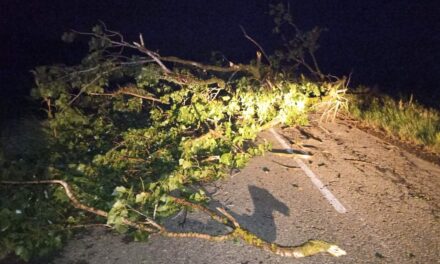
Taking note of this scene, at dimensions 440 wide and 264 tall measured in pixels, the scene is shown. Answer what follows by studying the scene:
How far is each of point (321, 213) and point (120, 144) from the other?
3304 mm

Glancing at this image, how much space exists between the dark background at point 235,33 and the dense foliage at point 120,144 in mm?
1972

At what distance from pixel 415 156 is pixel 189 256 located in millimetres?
4788

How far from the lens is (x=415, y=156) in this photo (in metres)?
6.83

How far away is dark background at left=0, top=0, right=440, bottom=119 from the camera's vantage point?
41.1 feet

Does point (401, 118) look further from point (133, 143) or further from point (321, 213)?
point (133, 143)

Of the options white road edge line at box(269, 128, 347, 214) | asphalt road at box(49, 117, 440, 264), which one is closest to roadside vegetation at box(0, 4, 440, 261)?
asphalt road at box(49, 117, 440, 264)

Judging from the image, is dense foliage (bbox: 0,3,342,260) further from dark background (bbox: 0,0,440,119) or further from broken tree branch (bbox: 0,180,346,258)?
dark background (bbox: 0,0,440,119)

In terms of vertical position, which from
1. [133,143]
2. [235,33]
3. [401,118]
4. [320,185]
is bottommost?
[235,33]

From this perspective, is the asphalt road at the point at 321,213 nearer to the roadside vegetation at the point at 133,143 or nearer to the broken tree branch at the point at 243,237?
the broken tree branch at the point at 243,237

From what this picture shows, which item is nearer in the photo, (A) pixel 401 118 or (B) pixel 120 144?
(B) pixel 120 144

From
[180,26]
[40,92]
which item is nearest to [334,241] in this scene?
[40,92]

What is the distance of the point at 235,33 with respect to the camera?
2289 centimetres

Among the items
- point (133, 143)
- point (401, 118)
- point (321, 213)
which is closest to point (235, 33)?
point (401, 118)

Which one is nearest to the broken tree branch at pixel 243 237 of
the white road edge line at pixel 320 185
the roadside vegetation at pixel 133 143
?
the roadside vegetation at pixel 133 143
